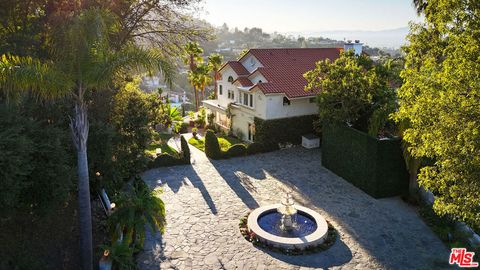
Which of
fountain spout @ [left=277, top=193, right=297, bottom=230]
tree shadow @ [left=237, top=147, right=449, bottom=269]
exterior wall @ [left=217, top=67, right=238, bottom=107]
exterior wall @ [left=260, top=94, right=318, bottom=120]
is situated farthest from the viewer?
exterior wall @ [left=217, top=67, right=238, bottom=107]

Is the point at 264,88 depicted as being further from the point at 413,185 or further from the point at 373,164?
the point at 413,185

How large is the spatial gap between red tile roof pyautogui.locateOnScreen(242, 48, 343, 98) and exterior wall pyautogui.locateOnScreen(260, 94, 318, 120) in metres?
0.89

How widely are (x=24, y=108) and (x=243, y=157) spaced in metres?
18.5

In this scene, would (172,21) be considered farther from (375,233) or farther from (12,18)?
(375,233)

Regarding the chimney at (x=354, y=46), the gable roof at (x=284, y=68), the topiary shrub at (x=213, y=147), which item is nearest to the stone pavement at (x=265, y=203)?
the topiary shrub at (x=213, y=147)

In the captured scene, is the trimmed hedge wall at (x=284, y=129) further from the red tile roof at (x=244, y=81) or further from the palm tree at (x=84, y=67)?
the palm tree at (x=84, y=67)

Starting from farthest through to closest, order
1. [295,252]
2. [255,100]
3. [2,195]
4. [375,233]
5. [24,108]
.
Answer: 1. [255,100]
2. [375,233]
3. [295,252]
4. [24,108]
5. [2,195]

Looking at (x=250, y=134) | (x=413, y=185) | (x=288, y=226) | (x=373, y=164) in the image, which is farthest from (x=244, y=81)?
(x=288, y=226)

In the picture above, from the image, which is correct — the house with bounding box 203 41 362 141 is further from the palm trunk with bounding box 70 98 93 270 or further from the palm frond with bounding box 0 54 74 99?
the palm frond with bounding box 0 54 74 99

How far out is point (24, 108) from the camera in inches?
599

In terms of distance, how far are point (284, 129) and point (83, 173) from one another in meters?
21.3

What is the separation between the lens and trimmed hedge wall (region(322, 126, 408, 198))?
22.5 meters

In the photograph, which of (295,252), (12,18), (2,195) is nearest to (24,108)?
(2,195)

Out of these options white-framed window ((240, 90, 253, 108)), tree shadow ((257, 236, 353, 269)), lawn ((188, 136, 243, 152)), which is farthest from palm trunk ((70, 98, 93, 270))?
white-framed window ((240, 90, 253, 108))
